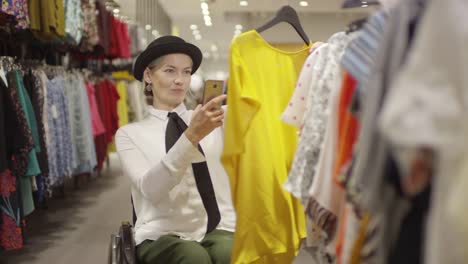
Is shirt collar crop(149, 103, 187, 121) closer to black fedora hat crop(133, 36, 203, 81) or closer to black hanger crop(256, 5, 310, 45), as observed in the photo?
black fedora hat crop(133, 36, 203, 81)

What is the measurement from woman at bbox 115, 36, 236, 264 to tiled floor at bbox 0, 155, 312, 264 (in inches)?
64.4

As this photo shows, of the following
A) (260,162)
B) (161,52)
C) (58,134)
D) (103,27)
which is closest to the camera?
(260,162)

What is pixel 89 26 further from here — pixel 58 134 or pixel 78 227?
pixel 78 227

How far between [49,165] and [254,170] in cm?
278

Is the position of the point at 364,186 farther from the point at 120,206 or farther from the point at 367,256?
the point at 120,206

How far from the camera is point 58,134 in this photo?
4352mm

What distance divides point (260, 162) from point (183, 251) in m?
0.49

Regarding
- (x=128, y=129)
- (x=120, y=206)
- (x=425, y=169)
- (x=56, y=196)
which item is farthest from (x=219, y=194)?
(x=56, y=196)

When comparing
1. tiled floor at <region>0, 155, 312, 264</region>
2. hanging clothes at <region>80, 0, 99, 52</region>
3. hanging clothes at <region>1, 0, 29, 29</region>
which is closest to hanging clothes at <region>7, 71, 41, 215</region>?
hanging clothes at <region>1, 0, 29, 29</region>

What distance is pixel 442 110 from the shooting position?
0.83 m

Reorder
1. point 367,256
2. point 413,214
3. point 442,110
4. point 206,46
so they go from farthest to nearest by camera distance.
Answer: point 206,46
point 367,256
point 413,214
point 442,110

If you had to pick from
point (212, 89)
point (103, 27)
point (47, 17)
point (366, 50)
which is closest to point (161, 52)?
point (212, 89)

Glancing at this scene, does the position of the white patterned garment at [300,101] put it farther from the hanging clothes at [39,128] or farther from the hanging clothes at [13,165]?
the hanging clothes at [39,128]

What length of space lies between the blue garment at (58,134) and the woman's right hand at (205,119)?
8.28 ft
